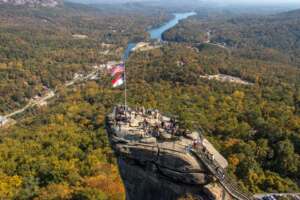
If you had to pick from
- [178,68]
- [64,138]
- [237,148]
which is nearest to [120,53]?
[178,68]

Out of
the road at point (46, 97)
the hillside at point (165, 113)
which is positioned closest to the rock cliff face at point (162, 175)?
the hillside at point (165, 113)

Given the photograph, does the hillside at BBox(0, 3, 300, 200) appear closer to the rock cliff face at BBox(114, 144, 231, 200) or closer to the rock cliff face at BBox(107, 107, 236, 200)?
the rock cliff face at BBox(114, 144, 231, 200)

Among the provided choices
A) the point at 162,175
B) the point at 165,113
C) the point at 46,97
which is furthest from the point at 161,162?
the point at 46,97

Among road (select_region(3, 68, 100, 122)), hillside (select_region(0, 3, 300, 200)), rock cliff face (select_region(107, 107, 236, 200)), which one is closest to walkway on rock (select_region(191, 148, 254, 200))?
rock cliff face (select_region(107, 107, 236, 200))

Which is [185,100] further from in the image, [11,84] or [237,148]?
[11,84]

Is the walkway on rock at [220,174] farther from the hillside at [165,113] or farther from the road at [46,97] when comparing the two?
the road at [46,97]

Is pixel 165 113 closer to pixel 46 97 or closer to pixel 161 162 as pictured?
pixel 161 162

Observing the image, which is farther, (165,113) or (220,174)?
(165,113)

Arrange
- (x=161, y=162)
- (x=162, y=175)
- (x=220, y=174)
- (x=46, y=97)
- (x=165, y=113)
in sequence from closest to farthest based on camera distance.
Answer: (x=220, y=174), (x=161, y=162), (x=162, y=175), (x=165, y=113), (x=46, y=97)

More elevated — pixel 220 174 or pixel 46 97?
pixel 220 174

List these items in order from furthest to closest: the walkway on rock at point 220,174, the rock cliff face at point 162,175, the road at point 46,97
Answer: the road at point 46,97 → the rock cliff face at point 162,175 → the walkway on rock at point 220,174

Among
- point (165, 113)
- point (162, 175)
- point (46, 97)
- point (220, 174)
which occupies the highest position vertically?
point (220, 174)
